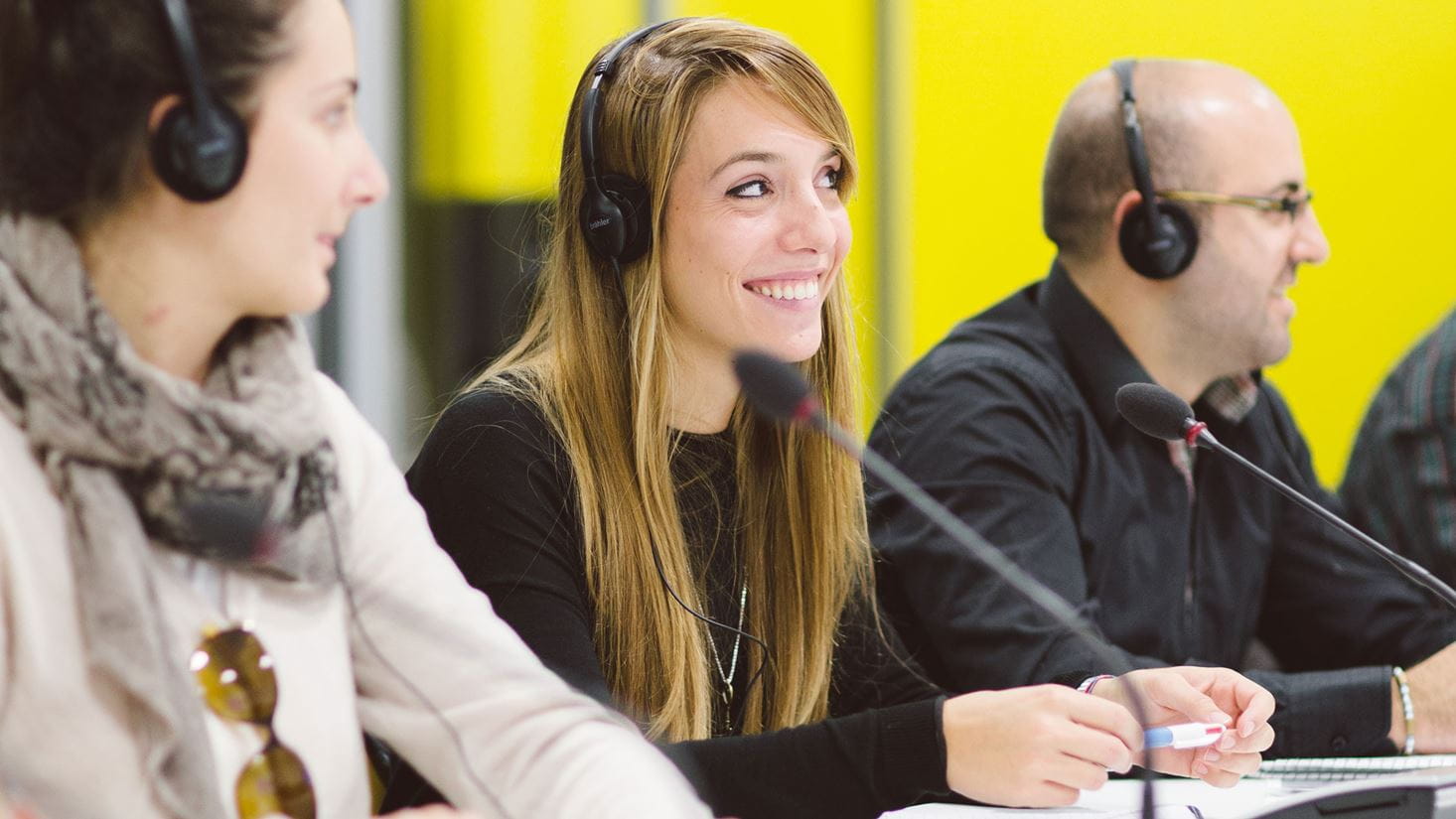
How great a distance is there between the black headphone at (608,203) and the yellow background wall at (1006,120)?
77 cm

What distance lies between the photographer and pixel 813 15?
2479 millimetres

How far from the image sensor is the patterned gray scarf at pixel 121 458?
2.57 feet

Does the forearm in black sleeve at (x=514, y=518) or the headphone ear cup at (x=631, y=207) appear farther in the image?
the headphone ear cup at (x=631, y=207)

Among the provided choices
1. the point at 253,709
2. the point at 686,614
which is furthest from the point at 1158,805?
the point at 253,709

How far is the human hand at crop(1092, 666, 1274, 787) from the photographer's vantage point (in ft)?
3.87

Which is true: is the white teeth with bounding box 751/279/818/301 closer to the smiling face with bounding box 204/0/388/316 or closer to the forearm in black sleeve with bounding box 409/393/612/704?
the forearm in black sleeve with bounding box 409/393/612/704

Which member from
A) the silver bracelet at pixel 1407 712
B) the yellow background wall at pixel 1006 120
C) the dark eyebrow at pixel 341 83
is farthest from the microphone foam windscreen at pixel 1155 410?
the yellow background wall at pixel 1006 120

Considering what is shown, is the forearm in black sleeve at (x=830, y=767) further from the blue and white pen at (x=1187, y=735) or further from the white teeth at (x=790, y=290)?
the white teeth at (x=790, y=290)

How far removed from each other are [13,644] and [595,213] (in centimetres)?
64

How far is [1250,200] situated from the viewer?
175 centimetres

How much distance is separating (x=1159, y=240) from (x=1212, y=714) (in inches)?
27.2

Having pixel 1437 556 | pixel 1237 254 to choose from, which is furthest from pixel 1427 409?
pixel 1237 254

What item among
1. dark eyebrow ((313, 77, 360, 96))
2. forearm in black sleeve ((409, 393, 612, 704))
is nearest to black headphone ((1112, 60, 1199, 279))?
forearm in black sleeve ((409, 393, 612, 704))

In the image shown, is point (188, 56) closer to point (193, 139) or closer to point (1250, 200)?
point (193, 139)
